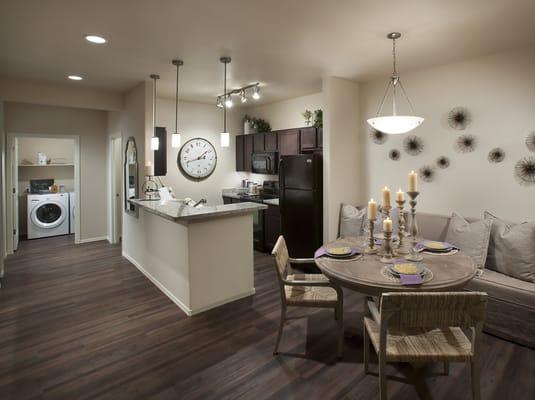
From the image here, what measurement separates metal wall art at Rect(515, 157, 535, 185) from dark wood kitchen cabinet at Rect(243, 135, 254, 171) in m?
3.96

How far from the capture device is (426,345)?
1.86 m

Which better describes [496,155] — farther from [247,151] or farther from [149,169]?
[149,169]

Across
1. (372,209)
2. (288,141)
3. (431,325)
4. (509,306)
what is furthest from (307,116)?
(431,325)

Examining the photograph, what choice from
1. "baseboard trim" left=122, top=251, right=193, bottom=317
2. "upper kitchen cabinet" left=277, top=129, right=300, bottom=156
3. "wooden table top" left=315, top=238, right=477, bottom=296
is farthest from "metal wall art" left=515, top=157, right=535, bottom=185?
"baseboard trim" left=122, top=251, right=193, bottom=317

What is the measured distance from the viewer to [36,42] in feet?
9.80

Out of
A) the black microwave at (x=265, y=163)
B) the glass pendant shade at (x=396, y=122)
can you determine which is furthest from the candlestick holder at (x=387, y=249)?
the black microwave at (x=265, y=163)

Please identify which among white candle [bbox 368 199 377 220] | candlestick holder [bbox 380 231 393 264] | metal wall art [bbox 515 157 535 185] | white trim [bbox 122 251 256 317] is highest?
metal wall art [bbox 515 157 535 185]

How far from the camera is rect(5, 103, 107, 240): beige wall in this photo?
5.34 meters

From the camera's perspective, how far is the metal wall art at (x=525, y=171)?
314 cm

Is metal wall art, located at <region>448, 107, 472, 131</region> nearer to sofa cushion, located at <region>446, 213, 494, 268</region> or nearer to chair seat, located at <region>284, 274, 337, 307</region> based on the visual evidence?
sofa cushion, located at <region>446, 213, 494, 268</region>

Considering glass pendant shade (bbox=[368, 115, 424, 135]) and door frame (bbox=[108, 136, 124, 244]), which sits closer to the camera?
glass pendant shade (bbox=[368, 115, 424, 135])

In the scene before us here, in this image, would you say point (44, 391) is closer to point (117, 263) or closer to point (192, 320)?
point (192, 320)

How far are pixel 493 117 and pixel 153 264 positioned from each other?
4.16m

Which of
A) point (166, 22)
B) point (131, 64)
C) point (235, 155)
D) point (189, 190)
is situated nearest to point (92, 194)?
point (189, 190)
